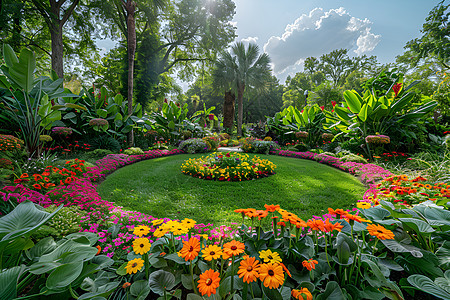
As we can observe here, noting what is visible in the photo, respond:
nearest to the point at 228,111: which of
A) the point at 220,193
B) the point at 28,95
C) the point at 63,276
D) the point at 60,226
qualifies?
the point at 28,95

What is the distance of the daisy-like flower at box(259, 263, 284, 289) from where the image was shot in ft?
2.40

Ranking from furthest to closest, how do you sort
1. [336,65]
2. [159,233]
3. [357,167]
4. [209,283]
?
[336,65], [357,167], [159,233], [209,283]

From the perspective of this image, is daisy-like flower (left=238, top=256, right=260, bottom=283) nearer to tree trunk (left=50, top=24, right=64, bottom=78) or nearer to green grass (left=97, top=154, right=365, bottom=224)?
green grass (left=97, top=154, right=365, bottom=224)

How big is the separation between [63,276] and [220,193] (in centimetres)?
299

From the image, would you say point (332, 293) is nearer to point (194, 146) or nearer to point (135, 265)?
point (135, 265)

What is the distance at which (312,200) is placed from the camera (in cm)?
327

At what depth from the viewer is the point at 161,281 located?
3.01ft

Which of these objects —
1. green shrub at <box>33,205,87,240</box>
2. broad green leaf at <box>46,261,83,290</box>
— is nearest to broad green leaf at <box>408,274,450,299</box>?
broad green leaf at <box>46,261,83,290</box>

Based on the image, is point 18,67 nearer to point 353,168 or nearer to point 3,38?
point 353,168

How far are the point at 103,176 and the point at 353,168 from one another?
677cm

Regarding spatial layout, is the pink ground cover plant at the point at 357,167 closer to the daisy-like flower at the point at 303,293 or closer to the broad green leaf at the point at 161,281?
the daisy-like flower at the point at 303,293

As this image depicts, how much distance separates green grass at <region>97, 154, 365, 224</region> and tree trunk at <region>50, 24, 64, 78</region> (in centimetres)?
736

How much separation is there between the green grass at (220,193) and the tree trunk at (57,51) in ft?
24.2

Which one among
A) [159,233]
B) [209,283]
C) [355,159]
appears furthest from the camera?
[355,159]
